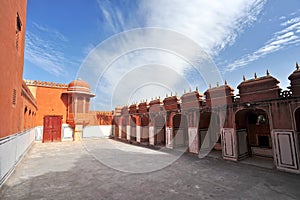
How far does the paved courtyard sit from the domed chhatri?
47.7 ft

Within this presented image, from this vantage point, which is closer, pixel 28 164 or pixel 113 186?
pixel 113 186

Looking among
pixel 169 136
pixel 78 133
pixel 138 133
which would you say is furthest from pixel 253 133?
pixel 78 133

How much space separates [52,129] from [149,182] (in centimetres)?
1803

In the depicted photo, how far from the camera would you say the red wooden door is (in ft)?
64.8

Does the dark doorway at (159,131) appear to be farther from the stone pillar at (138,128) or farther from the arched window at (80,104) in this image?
the arched window at (80,104)

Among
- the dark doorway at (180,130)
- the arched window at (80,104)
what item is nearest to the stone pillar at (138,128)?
the dark doorway at (180,130)

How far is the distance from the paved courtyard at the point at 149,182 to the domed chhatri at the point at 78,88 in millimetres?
14551

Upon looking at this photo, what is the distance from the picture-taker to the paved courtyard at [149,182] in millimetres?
5477

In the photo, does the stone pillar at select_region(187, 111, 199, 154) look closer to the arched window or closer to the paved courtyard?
the paved courtyard

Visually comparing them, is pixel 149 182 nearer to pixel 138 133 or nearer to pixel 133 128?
pixel 138 133

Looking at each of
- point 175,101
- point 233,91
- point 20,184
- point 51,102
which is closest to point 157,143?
point 175,101

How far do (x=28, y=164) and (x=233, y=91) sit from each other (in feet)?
43.1

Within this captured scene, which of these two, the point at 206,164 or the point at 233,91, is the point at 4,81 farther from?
the point at 233,91

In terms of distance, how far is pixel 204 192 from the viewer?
18.6ft
